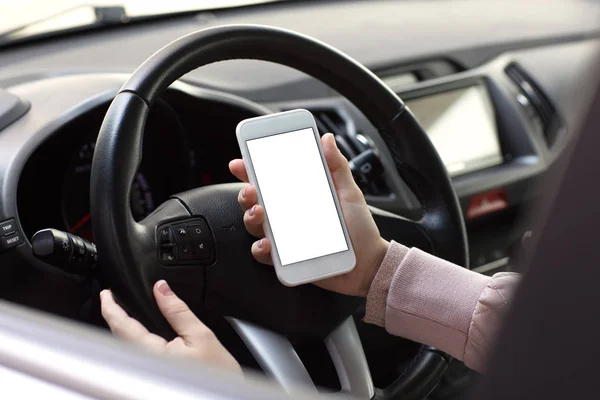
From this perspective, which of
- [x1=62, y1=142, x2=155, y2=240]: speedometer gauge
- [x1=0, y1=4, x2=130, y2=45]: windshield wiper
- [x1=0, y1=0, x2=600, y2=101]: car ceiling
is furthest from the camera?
[x1=0, y1=4, x2=130, y2=45]: windshield wiper

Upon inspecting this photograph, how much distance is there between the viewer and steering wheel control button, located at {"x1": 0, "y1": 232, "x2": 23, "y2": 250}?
3.66 ft

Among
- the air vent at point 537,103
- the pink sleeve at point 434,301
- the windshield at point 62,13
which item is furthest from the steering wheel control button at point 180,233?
the air vent at point 537,103

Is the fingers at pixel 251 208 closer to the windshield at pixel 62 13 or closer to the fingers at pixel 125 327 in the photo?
the fingers at pixel 125 327

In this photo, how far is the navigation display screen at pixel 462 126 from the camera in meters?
1.82

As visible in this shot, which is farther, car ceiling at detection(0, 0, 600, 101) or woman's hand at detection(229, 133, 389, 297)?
car ceiling at detection(0, 0, 600, 101)

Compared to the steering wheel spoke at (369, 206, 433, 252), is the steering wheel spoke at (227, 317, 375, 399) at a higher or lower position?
lower

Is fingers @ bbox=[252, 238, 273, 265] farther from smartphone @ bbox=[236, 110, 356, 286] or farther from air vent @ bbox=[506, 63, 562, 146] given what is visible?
air vent @ bbox=[506, 63, 562, 146]

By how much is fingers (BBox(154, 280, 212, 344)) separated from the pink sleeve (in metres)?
0.26

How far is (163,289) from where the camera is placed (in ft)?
2.87

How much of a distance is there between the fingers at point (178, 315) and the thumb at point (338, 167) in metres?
0.26

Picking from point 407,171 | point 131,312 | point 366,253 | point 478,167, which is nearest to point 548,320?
point 131,312

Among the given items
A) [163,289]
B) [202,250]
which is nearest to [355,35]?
[202,250]

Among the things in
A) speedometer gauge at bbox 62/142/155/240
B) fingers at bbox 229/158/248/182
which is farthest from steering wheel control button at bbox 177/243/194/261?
speedometer gauge at bbox 62/142/155/240

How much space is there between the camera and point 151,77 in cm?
95
